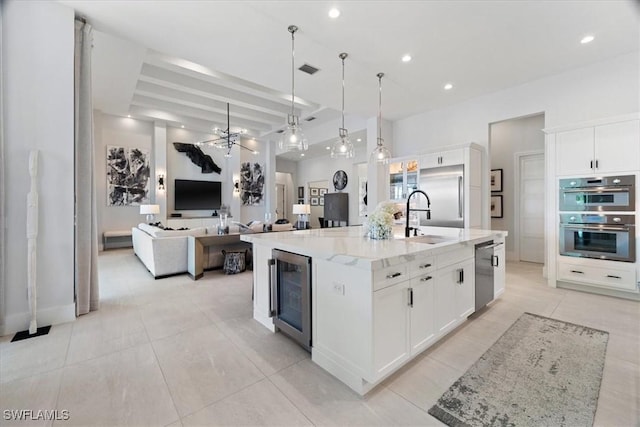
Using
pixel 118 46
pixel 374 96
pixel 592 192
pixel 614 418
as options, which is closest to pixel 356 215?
pixel 374 96

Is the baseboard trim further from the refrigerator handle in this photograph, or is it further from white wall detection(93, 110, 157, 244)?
the refrigerator handle

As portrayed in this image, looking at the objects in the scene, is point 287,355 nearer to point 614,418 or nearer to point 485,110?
point 614,418

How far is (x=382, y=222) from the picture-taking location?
239cm

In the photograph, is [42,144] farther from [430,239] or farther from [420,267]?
[430,239]

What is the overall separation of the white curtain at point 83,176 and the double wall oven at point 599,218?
19.7ft

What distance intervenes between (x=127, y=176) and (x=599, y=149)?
9.65 m

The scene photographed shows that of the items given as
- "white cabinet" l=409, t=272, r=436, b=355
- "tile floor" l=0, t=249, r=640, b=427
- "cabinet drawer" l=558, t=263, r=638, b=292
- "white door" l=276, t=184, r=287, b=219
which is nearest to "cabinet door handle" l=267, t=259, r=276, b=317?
"tile floor" l=0, t=249, r=640, b=427

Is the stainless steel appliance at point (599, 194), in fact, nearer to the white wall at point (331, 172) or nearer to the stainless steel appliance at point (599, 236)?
the stainless steel appliance at point (599, 236)

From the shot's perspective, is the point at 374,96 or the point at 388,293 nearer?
the point at 388,293

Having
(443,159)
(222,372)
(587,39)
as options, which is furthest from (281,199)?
(222,372)

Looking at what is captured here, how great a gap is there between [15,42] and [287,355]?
3756 mm

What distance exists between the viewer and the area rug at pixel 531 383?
153cm

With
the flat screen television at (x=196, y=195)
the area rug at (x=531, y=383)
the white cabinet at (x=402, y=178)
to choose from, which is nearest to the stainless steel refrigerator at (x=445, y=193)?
the white cabinet at (x=402, y=178)

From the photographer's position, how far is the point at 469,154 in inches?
183
